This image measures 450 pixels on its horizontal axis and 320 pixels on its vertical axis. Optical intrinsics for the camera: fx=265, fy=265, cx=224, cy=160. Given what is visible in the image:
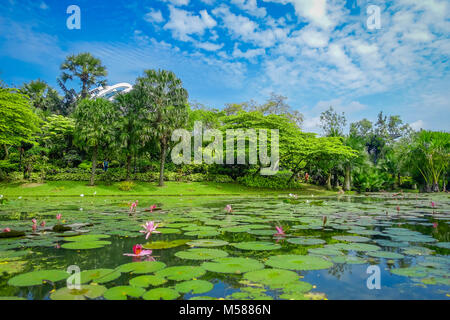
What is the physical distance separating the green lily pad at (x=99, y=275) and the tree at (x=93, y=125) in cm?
1959

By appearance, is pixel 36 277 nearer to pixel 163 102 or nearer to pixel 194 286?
pixel 194 286

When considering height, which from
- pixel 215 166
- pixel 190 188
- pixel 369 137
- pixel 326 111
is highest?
pixel 326 111

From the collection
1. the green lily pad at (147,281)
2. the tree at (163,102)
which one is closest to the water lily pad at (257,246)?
the green lily pad at (147,281)

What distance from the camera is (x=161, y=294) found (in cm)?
204

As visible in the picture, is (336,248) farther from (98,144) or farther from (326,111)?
(326,111)

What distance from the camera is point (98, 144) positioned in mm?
21172

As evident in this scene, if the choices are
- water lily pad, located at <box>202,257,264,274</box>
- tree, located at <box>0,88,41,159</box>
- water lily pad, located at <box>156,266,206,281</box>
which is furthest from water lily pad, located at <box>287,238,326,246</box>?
tree, located at <box>0,88,41,159</box>

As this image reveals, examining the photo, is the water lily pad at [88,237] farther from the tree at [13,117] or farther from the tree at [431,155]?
the tree at [431,155]

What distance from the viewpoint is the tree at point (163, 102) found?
21797 mm

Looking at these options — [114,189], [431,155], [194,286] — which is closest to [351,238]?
[194,286]
